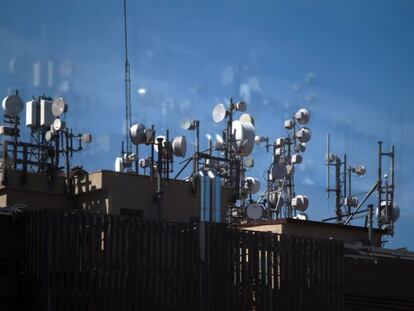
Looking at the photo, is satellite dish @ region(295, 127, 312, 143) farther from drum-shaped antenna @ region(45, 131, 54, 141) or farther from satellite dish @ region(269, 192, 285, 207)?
drum-shaped antenna @ region(45, 131, 54, 141)

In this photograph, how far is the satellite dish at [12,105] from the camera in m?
36.1

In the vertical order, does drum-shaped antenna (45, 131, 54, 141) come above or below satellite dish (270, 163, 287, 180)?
above

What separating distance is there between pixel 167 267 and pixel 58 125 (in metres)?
12.3

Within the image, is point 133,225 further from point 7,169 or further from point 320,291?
point 7,169

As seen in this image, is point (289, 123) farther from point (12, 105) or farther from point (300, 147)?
point (12, 105)

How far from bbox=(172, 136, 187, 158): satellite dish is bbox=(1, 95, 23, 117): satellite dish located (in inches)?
254

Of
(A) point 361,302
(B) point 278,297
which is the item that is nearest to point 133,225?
(B) point 278,297

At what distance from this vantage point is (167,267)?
24.6 m

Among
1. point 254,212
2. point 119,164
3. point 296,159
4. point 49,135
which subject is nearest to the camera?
point 49,135

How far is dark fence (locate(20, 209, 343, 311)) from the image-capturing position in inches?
885

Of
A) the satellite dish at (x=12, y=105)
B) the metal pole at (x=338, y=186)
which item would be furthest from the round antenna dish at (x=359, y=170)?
the satellite dish at (x=12, y=105)

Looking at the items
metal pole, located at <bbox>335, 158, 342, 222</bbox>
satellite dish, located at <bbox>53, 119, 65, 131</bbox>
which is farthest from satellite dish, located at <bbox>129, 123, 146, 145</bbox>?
metal pole, located at <bbox>335, 158, 342, 222</bbox>

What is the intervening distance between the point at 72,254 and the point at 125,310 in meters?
2.15

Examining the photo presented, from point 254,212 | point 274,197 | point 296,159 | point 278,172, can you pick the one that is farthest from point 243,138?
point 296,159
